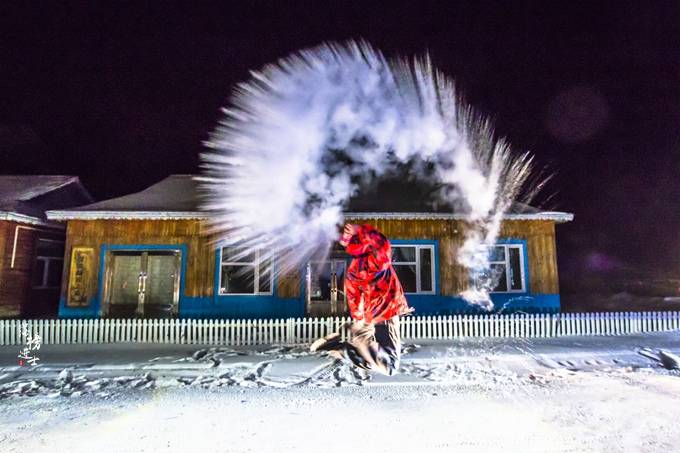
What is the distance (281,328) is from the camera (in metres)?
10.8

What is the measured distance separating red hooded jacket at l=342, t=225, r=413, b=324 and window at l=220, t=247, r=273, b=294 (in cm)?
886

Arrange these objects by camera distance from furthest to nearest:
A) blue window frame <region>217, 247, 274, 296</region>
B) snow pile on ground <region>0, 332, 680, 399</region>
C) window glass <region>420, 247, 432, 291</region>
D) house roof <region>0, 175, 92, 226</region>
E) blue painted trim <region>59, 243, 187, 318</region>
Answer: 1. house roof <region>0, 175, 92, 226</region>
2. window glass <region>420, 247, 432, 291</region>
3. blue window frame <region>217, 247, 274, 296</region>
4. blue painted trim <region>59, 243, 187, 318</region>
5. snow pile on ground <region>0, 332, 680, 399</region>

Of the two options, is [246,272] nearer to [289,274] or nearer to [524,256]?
[289,274]

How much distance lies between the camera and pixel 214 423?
534cm

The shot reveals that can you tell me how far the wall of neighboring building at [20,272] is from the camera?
1345cm

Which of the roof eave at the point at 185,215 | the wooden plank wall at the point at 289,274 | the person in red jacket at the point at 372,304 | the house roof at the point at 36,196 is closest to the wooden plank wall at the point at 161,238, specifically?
the wooden plank wall at the point at 289,274

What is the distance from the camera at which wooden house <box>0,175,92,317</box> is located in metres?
13.5

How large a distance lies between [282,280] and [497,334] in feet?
21.1

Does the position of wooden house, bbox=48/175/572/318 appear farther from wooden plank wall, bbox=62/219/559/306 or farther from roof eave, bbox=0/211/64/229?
roof eave, bbox=0/211/64/229

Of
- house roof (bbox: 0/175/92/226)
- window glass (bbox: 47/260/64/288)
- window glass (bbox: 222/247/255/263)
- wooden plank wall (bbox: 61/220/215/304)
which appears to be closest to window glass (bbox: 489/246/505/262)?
window glass (bbox: 222/247/255/263)

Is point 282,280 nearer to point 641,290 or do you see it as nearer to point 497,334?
point 497,334

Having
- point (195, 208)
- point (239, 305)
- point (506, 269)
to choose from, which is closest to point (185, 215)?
point (195, 208)

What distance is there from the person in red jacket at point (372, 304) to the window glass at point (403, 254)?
9.01 m

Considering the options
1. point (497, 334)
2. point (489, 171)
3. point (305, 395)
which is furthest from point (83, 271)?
point (489, 171)
